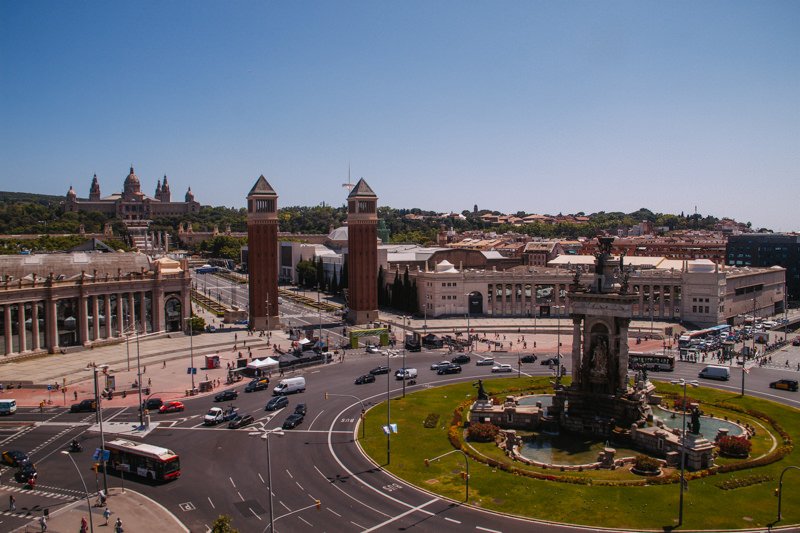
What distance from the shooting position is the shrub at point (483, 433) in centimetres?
5450

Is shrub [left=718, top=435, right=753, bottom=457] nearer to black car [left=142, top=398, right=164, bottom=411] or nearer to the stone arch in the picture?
black car [left=142, top=398, right=164, bottom=411]

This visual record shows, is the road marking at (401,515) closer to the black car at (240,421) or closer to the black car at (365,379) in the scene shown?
the black car at (240,421)

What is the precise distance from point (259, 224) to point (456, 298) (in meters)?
41.1

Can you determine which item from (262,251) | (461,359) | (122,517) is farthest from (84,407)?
(262,251)

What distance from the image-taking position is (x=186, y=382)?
7631cm

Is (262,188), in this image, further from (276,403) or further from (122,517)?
(122,517)

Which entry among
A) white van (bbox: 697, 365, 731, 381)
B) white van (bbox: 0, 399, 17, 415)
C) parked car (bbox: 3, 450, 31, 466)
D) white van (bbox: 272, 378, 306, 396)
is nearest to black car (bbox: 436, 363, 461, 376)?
white van (bbox: 272, 378, 306, 396)

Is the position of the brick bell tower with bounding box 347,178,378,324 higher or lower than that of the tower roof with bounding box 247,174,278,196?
lower

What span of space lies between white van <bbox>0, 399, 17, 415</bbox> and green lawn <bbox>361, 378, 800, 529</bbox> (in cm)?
3590

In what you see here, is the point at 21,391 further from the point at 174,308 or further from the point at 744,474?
the point at 744,474

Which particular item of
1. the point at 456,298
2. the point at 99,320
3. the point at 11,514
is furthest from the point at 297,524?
the point at 456,298

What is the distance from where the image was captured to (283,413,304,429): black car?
5800cm

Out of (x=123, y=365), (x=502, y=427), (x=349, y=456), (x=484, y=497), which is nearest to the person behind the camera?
(x=484, y=497)

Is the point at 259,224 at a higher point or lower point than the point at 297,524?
higher
